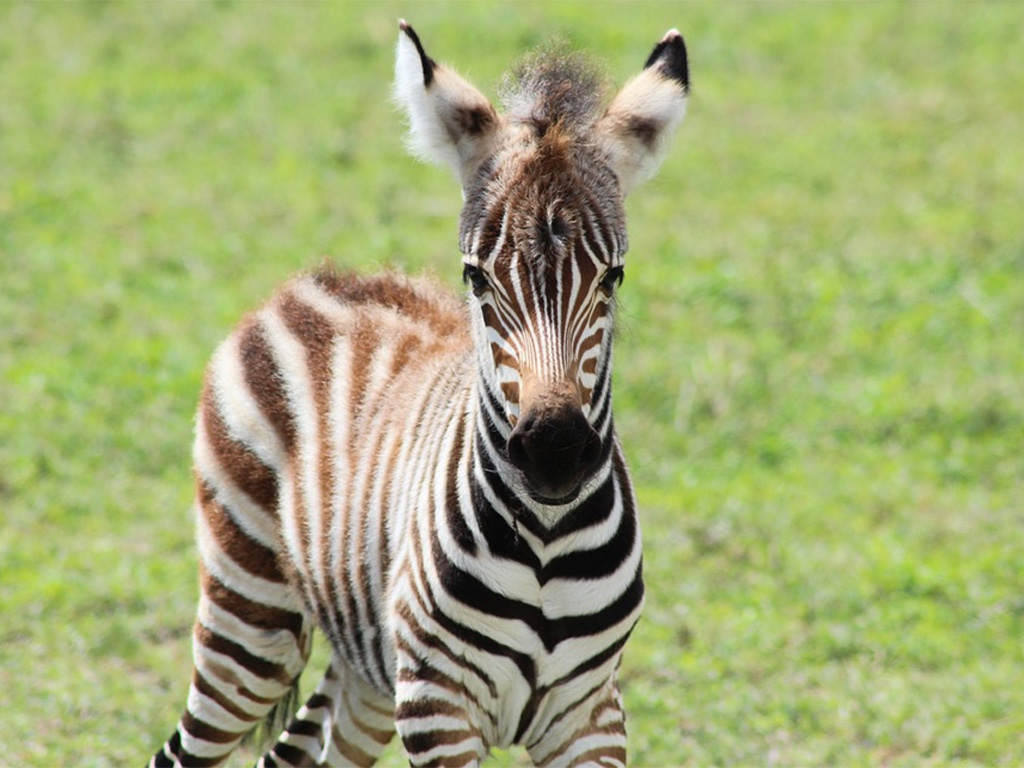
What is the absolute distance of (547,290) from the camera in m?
3.92

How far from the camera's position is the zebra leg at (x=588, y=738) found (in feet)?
14.8

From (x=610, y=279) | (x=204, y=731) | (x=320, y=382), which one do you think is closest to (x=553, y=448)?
(x=610, y=279)

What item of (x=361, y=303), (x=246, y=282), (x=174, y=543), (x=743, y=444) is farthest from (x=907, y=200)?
(x=361, y=303)

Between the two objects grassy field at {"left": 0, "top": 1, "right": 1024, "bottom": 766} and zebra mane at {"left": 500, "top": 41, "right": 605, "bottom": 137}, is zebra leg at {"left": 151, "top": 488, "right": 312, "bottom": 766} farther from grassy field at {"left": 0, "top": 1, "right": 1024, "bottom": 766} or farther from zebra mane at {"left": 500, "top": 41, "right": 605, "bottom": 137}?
zebra mane at {"left": 500, "top": 41, "right": 605, "bottom": 137}

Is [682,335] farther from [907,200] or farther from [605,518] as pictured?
[605,518]

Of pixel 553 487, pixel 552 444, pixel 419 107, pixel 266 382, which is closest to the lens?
pixel 552 444

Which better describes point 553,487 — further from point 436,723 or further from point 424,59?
point 424,59

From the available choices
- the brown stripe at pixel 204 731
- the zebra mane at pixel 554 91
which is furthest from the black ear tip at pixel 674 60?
the brown stripe at pixel 204 731

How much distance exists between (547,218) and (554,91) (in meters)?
0.55

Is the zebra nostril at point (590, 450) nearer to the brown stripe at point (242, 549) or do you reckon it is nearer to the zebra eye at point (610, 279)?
the zebra eye at point (610, 279)

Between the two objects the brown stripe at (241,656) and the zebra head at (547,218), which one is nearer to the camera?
the zebra head at (547,218)

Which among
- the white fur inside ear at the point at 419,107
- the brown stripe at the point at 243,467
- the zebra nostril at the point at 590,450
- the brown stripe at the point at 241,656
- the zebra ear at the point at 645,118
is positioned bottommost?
the brown stripe at the point at 241,656

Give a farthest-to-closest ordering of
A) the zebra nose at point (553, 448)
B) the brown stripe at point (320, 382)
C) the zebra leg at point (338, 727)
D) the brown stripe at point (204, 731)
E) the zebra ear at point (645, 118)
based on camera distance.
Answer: the zebra leg at point (338, 727) → the brown stripe at point (204, 731) → the brown stripe at point (320, 382) → the zebra ear at point (645, 118) → the zebra nose at point (553, 448)

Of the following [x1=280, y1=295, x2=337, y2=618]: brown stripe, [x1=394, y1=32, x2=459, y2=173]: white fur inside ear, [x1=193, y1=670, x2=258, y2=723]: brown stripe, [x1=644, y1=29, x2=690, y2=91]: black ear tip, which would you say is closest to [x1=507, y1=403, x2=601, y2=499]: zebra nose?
[x1=394, y1=32, x2=459, y2=173]: white fur inside ear
